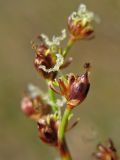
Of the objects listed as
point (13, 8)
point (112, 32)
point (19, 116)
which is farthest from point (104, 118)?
point (13, 8)

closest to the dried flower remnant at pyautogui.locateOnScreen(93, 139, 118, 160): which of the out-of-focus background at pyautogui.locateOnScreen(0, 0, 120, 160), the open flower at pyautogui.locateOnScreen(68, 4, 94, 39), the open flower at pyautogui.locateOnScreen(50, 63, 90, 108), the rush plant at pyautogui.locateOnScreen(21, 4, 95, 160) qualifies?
the rush plant at pyautogui.locateOnScreen(21, 4, 95, 160)

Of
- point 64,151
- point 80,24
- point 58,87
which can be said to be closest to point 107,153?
point 64,151

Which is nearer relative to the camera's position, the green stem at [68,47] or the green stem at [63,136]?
the green stem at [63,136]

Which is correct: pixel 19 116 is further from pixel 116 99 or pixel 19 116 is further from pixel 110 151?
pixel 110 151

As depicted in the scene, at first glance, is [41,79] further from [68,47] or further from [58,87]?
[58,87]

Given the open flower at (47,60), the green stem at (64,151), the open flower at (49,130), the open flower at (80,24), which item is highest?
the open flower at (80,24)

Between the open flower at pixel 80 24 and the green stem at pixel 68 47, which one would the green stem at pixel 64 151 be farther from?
the open flower at pixel 80 24

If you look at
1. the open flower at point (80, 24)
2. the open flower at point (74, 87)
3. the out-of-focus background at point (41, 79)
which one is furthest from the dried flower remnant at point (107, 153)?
the out-of-focus background at point (41, 79)

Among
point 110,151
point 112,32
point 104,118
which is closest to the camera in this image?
point 110,151
